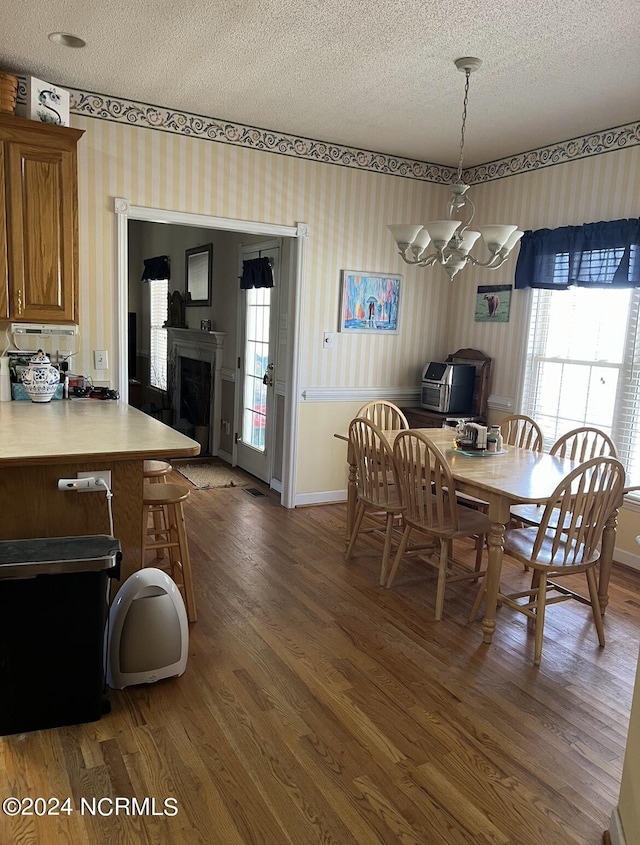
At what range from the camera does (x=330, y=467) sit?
5188 mm

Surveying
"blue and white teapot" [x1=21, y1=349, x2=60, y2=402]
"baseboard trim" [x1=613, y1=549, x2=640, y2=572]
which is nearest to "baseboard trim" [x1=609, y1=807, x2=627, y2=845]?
"baseboard trim" [x1=613, y1=549, x2=640, y2=572]

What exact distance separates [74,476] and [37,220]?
73.1 inches

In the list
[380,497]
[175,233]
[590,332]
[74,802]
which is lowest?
[74,802]

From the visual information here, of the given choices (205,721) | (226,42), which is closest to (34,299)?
(226,42)

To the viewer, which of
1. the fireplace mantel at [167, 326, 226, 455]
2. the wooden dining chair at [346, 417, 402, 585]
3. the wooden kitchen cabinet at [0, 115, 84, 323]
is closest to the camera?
the wooden kitchen cabinet at [0, 115, 84, 323]

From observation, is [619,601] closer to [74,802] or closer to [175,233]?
[74,802]

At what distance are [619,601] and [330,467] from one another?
2369mm

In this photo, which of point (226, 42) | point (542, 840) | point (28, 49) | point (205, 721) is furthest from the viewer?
point (28, 49)

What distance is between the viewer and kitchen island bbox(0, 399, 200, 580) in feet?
7.56

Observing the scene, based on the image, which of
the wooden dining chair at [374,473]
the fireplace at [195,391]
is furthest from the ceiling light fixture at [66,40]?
the fireplace at [195,391]

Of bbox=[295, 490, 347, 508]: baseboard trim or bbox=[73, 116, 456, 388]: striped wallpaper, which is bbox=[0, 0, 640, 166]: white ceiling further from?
bbox=[295, 490, 347, 508]: baseboard trim

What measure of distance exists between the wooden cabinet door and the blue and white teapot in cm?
25

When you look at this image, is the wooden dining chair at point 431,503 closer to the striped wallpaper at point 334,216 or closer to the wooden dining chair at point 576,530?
the wooden dining chair at point 576,530

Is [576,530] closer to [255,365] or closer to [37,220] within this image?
[37,220]
